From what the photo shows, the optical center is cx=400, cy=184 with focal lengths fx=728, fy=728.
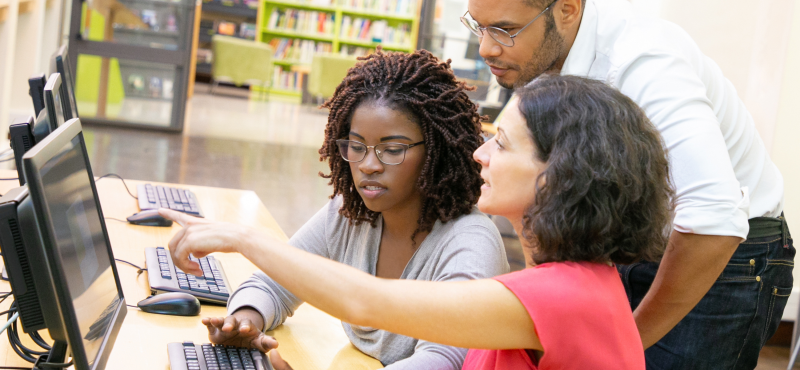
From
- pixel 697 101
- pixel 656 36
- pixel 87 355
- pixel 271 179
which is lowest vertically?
pixel 271 179

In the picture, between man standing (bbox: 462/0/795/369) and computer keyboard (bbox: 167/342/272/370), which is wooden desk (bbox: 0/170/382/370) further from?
man standing (bbox: 462/0/795/369)

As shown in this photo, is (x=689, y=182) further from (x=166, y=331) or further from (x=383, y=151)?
(x=166, y=331)

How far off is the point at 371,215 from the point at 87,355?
2.35 ft

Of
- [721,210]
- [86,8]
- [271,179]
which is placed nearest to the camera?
[721,210]

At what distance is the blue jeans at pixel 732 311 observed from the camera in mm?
1483

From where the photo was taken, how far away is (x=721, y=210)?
1269 millimetres

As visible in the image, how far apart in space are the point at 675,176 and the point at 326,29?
1170cm

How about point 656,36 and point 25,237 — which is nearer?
point 25,237

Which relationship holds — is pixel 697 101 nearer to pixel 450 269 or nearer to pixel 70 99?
pixel 450 269

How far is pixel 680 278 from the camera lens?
4.39 feet

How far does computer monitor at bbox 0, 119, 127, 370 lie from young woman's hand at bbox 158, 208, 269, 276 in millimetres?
133

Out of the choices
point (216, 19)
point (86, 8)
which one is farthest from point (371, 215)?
point (216, 19)

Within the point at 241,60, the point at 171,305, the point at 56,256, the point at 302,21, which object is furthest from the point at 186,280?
the point at 302,21

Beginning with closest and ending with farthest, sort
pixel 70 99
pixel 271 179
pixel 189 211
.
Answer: pixel 70 99 → pixel 189 211 → pixel 271 179
